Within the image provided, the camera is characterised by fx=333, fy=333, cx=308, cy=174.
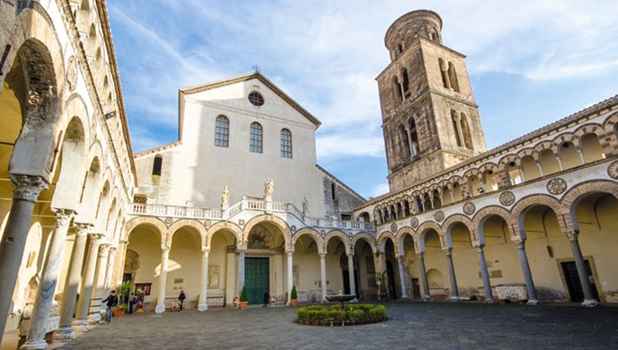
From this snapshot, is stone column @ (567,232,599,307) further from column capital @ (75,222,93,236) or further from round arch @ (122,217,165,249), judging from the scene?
round arch @ (122,217,165,249)

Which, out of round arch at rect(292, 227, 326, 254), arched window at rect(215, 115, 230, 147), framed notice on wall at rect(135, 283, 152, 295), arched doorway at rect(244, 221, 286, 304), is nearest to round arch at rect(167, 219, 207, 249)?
arched doorway at rect(244, 221, 286, 304)

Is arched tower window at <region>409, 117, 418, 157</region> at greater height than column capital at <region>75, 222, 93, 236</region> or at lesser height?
greater

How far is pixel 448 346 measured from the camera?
6.07m

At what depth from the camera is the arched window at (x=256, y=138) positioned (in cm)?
2360

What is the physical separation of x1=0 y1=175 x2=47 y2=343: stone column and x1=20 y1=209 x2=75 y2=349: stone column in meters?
2.21

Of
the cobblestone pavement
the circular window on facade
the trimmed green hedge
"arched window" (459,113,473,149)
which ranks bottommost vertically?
the cobblestone pavement

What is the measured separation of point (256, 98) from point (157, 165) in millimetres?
9042

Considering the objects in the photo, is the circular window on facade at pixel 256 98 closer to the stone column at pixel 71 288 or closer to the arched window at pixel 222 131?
the arched window at pixel 222 131

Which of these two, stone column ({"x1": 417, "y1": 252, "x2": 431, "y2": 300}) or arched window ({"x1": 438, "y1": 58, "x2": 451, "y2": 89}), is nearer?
stone column ({"x1": 417, "y1": 252, "x2": 431, "y2": 300})

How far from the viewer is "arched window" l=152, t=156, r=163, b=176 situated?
20047 millimetres

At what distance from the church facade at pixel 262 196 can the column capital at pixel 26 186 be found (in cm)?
2

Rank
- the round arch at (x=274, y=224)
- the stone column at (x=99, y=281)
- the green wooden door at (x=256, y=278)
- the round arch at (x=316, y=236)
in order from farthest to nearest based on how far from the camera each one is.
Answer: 1. the round arch at (x=316, y=236)
2. the green wooden door at (x=256, y=278)
3. the round arch at (x=274, y=224)
4. the stone column at (x=99, y=281)

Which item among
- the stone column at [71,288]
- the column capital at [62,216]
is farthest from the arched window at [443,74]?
the column capital at [62,216]

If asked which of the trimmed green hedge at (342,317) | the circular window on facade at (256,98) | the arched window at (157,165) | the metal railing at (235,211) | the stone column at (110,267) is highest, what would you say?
the circular window on facade at (256,98)
